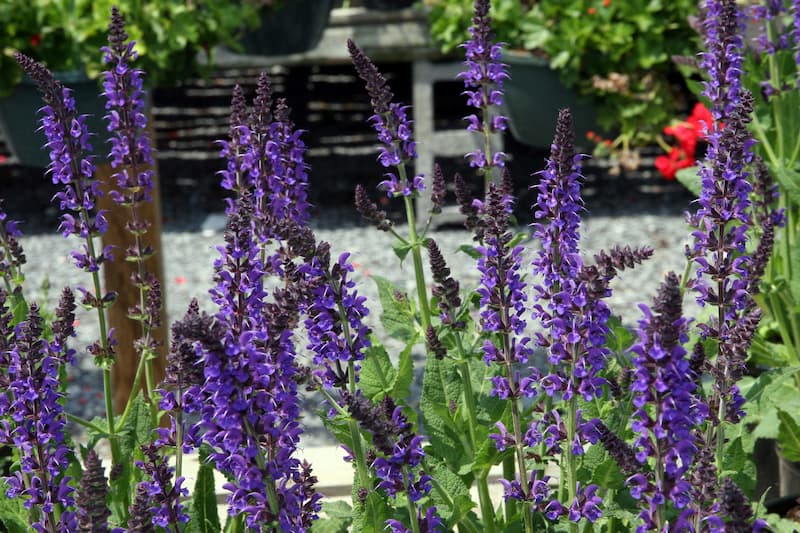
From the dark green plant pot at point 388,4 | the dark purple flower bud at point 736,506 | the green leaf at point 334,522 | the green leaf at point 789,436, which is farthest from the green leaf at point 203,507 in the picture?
the dark green plant pot at point 388,4

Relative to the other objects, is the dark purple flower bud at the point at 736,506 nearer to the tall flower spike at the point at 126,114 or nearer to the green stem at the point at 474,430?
the green stem at the point at 474,430

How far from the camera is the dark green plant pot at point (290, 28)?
20.0 ft

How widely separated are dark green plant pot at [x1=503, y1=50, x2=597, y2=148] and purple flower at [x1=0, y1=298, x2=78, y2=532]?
4.30 m

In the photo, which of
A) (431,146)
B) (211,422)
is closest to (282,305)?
(211,422)

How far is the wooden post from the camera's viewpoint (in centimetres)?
398

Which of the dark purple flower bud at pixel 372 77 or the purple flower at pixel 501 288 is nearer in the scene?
the purple flower at pixel 501 288

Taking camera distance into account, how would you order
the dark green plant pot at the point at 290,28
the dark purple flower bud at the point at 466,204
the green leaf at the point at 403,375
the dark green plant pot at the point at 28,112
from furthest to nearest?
the dark green plant pot at the point at 290,28 < the dark green plant pot at the point at 28,112 < the green leaf at the point at 403,375 < the dark purple flower bud at the point at 466,204

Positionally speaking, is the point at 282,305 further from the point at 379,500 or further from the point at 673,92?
the point at 673,92

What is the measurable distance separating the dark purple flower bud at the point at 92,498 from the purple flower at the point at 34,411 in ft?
1.77

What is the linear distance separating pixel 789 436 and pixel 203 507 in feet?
5.11

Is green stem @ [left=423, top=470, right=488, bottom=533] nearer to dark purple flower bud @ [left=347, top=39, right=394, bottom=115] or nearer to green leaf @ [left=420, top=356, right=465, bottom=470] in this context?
green leaf @ [left=420, top=356, right=465, bottom=470]

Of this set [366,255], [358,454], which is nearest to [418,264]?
[358,454]

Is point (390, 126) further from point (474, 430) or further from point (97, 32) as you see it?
point (97, 32)

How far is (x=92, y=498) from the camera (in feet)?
4.87
